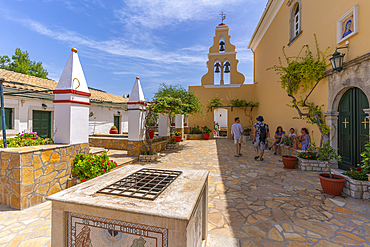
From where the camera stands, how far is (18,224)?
2664mm

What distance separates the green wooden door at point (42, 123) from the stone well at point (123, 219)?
986 cm

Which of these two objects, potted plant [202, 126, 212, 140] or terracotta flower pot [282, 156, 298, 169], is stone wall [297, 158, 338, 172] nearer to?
terracotta flower pot [282, 156, 298, 169]

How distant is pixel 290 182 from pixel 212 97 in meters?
11.3

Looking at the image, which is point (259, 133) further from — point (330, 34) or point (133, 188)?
point (133, 188)

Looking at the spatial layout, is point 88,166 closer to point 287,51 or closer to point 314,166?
point 314,166

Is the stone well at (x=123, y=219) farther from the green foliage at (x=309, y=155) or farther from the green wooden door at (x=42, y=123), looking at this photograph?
the green wooden door at (x=42, y=123)

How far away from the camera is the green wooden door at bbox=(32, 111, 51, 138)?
29.1ft

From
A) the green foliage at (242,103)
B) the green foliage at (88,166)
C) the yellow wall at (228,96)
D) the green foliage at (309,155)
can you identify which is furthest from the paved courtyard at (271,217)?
the yellow wall at (228,96)

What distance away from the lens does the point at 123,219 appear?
139cm

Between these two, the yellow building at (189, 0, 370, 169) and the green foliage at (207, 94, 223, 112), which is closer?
the yellow building at (189, 0, 370, 169)

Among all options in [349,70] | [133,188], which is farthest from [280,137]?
[133,188]

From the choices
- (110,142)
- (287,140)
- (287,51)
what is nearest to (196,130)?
(110,142)

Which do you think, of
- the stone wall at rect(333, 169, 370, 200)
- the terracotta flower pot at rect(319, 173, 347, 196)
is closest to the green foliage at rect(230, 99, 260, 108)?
the terracotta flower pot at rect(319, 173, 347, 196)

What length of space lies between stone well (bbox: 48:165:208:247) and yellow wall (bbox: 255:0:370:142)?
5875 mm
